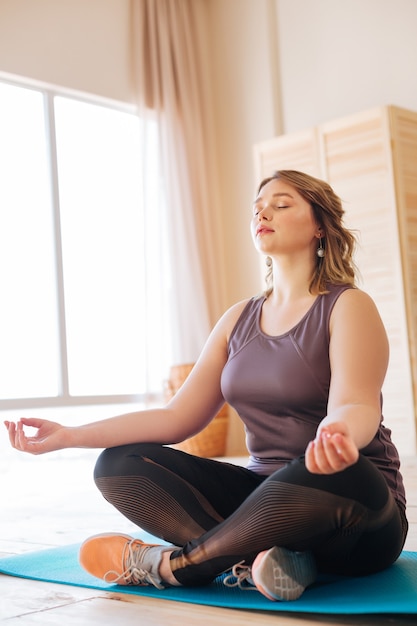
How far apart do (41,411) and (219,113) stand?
2472 mm

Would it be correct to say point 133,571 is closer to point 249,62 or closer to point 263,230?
point 263,230

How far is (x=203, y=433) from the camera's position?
5.36m

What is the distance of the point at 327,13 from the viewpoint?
A: 5.48 meters

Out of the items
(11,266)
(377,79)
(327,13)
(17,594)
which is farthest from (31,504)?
(327,13)

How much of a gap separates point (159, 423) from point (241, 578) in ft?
1.41

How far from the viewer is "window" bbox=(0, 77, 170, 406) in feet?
16.9

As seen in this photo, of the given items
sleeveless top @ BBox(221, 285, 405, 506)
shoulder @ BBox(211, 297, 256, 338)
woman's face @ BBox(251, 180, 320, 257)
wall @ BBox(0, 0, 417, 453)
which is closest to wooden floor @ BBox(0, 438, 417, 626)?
sleeveless top @ BBox(221, 285, 405, 506)

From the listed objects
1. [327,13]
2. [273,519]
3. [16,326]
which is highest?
[327,13]

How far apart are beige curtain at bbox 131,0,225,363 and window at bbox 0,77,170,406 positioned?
0.34 feet

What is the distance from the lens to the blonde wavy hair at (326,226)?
6.56ft

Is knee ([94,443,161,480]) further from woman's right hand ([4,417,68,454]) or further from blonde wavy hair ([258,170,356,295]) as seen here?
blonde wavy hair ([258,170,356,295])

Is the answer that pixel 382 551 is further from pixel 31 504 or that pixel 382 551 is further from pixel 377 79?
pixel 377 79

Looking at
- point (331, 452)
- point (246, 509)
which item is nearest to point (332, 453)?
point (331, 452)

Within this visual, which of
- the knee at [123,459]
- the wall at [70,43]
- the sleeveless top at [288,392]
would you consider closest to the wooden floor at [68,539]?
the knee at [123,459]
